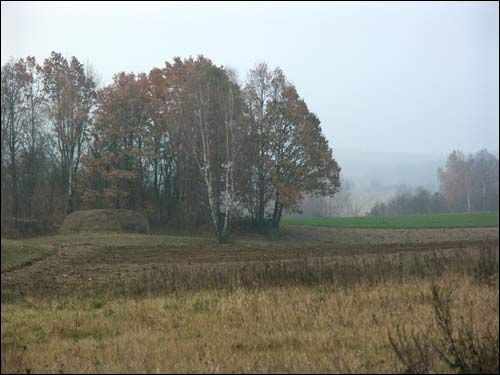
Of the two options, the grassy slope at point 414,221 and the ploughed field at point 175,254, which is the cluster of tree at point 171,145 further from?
the ploughed field at point 175,254

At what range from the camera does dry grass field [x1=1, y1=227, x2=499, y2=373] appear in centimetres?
620

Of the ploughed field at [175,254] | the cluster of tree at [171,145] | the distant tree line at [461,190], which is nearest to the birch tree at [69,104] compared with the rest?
the cluster of tree at [171,145]

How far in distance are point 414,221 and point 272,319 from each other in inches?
819

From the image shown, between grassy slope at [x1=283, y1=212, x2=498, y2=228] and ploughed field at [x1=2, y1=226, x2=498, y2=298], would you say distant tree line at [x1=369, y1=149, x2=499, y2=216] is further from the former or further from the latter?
ploughed field at [x1=2, y1=226, x2=498, y2=298]

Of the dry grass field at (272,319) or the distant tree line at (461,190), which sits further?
the distant tree line at (461,190)

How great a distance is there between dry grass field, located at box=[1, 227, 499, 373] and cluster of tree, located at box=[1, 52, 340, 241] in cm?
2384

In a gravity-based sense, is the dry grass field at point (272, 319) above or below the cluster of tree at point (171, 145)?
below

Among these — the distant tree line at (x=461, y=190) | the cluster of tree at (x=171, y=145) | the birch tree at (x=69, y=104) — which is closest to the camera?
the distant tree line at (x=461, y=190)

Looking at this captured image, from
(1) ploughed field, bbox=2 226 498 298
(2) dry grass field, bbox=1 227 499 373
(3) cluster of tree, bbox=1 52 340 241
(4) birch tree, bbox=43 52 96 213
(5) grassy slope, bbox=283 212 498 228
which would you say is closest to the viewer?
(2) dry grass field, bbox=1 227 499 373

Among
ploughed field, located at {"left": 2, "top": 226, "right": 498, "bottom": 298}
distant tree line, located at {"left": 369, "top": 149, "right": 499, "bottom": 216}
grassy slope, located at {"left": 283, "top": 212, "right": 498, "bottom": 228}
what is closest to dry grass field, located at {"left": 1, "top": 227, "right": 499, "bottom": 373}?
ploughed field, located at {"left": 2, "top": 226, "right": 498, "bottom": 298}

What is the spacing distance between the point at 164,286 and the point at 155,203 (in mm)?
35075

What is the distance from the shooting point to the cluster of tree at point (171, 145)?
39500mm

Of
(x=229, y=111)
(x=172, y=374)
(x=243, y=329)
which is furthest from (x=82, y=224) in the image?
(x=172, y=374)

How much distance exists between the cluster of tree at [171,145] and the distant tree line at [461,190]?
16.1m
